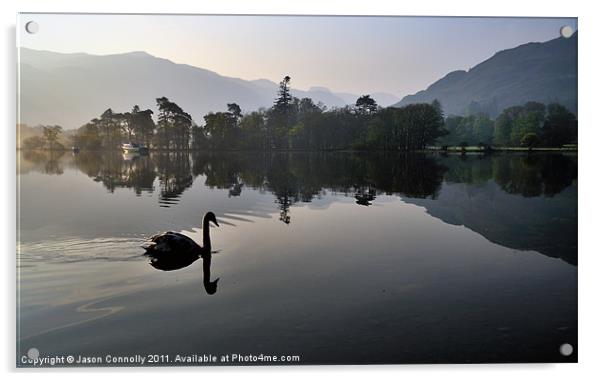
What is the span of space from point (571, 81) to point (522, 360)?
371 cm

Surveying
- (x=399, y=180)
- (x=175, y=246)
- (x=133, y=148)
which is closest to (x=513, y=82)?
(x=175, y=246)

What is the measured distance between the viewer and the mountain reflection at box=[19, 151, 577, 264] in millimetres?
8789

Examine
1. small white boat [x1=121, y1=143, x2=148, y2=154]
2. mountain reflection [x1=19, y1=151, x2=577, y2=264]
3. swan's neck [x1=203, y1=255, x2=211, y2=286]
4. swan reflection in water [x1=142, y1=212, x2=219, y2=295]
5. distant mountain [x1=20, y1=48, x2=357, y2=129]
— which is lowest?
swan's neck [x1=203, y1=255, x2=211, y2=286]

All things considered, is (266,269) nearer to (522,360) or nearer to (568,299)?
(522,360)

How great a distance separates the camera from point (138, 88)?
798 cm

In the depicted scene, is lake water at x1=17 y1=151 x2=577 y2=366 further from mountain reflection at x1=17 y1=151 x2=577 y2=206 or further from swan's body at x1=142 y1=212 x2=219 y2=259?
swan's body at x1=142 y1=212 x2=219 y2=259

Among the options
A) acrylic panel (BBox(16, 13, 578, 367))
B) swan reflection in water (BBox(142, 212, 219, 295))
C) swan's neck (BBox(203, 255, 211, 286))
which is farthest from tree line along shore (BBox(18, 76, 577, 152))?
swan's neck (BBox(203, 255, 211, 286))

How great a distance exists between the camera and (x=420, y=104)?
27.5ft

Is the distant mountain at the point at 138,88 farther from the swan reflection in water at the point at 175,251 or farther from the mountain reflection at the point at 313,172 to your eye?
the swan reflection in water at the point at 175,251

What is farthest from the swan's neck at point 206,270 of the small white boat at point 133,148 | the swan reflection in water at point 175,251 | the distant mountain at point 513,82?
the distant mountain at point 513,82

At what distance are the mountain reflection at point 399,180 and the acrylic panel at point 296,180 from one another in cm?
11

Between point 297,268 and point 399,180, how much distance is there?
24.7 feet

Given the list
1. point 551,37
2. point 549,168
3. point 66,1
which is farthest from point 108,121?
point 549,168

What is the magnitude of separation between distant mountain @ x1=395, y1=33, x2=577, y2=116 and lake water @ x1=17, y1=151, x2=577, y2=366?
1039mm
